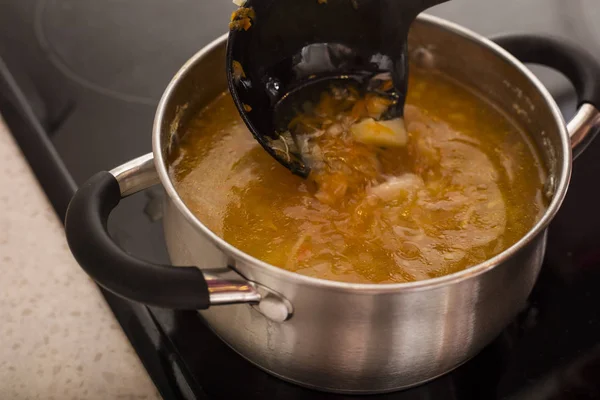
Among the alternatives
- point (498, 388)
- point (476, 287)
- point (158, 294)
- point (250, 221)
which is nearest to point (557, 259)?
point (498, 388)

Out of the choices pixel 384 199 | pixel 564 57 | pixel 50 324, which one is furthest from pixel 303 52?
pixel 50 324

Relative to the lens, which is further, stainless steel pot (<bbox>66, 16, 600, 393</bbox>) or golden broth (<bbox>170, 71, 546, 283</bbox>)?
golden broth (<bbox>170, 71, 546, 283</bbox>)

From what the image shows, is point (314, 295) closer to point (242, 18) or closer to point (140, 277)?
point (140, 277)

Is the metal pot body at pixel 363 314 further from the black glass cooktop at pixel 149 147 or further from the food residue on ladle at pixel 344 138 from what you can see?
the food residue on ladle at pixel 344 138

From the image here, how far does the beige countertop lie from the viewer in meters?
0.84

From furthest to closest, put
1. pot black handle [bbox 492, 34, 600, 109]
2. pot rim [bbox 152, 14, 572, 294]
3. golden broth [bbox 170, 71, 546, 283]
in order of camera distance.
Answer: pot black handle [bbox 492, 34, 600, 109], golden broth [bbox 170, 71, 546, 283], pot rim [bbox 152, 14, 572, 294]

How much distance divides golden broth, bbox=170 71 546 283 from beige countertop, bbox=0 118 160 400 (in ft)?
0.68

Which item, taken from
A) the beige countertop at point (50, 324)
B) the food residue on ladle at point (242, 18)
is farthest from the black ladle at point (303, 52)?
the beige countertop at point (50, 324)

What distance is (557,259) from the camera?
3.16 feet

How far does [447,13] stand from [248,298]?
90 cm

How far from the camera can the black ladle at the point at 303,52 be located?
0.87m

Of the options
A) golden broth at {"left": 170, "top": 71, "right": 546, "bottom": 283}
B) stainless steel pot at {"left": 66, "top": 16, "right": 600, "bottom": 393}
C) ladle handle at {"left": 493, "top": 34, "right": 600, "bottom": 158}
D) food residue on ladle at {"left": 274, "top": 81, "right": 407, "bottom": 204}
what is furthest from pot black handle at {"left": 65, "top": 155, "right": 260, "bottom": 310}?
ladle handle at {"left": 493, "top": 34, "right": 600, "bottom": 158}

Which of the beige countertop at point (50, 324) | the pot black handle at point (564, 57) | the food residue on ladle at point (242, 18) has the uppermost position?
the food residue on ladle at point (242, 18)

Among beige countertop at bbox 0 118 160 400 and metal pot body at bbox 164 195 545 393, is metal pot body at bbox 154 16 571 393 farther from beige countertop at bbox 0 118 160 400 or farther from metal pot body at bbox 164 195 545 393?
beige countertop at bbox 0 118 160 400
